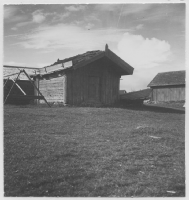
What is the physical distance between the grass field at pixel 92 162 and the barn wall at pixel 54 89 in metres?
8.73

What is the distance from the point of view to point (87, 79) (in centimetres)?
1750

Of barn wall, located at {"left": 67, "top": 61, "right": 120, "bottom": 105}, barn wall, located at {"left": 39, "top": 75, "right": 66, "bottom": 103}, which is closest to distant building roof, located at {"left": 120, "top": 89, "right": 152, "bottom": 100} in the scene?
barn wall, located at {"left": 67, "top": 61, "right": 120, "bottom": 105}

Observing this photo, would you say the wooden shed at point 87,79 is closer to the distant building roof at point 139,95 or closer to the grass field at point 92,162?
the distant building roof at point 139,95

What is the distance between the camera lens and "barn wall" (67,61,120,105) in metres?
16.9

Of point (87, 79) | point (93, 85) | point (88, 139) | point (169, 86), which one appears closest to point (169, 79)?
point (169, 86)

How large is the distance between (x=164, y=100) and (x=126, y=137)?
30.3 metres

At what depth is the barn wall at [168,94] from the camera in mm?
34031

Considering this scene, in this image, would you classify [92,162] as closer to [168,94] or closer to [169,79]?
[168,94]

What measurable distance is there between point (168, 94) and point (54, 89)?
23447mm

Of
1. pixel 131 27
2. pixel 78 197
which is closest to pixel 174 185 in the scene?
pixel 78 197

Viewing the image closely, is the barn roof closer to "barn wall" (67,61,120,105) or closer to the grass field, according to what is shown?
"barn wall" (67,61,120,105)

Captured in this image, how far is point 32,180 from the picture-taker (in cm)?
430

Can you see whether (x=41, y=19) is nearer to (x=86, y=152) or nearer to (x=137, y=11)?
(x=137, y=11)

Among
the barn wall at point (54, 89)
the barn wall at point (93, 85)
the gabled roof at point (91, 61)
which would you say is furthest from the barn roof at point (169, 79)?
the barn wall at point (54, 89)
